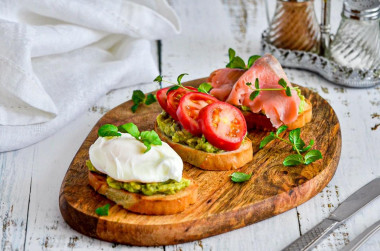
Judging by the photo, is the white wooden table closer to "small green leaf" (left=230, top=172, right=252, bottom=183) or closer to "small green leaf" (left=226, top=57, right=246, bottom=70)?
"small green leaf" (left=230, top=172, right=252, bottom=183)

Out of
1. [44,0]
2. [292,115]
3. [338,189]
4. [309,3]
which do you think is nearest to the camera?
[338,189]

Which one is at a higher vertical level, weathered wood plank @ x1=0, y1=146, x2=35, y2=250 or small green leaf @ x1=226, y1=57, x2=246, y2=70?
small green leaf @ x1=226, y1=57, x2=246, y2=70

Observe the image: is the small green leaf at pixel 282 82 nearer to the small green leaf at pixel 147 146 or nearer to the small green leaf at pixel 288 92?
the small green leaf at pixel 288 92

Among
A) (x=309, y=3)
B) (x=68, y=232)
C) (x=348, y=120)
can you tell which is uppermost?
(x=309, y=3)

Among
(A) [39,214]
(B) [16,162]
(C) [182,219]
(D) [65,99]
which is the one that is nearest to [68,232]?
(A) [39,214]

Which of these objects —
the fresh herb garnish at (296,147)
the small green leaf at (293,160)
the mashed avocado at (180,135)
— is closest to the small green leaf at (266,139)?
the fresh herb garnish at (296,147)

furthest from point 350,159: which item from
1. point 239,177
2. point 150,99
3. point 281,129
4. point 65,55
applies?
point 65,55

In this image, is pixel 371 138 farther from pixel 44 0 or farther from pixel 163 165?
pixel 44 0

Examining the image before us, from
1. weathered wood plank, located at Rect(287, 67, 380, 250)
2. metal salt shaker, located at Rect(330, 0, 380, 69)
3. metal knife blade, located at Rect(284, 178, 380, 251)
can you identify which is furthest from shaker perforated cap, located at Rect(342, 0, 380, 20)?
metal knife blade, located at Rect(284, 178, 380, 251)
